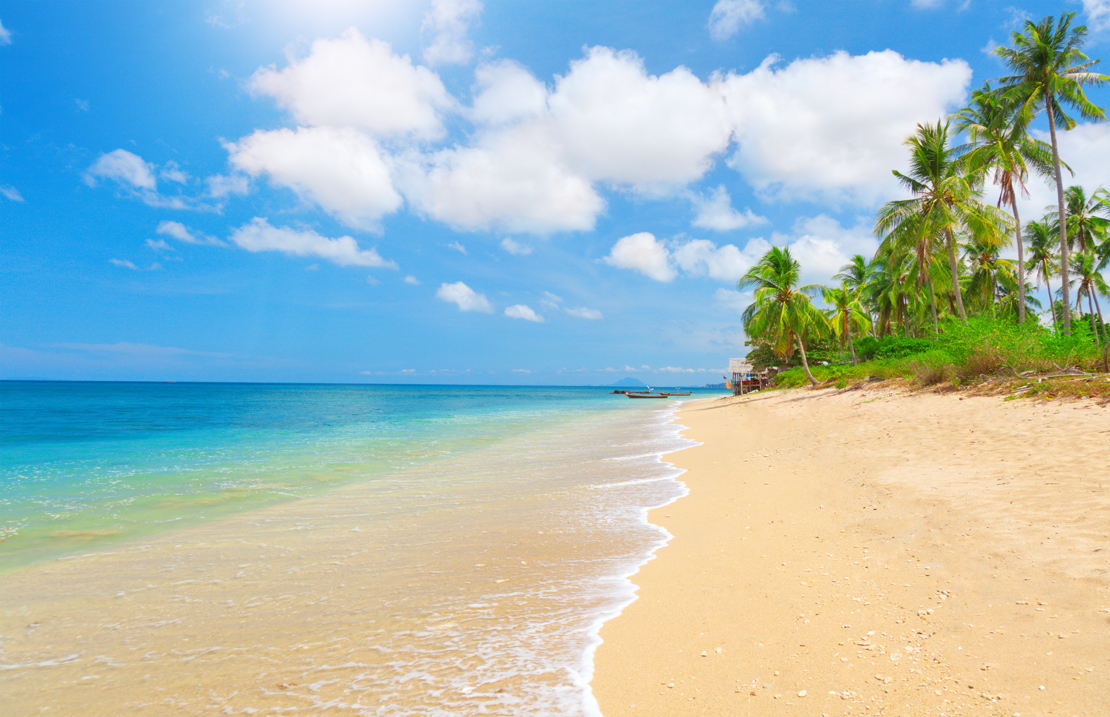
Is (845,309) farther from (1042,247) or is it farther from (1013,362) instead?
(1013,362)

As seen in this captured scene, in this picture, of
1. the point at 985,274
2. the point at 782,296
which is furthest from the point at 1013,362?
the point at 985,274

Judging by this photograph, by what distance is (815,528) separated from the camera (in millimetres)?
5172

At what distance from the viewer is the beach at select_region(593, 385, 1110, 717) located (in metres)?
2.47

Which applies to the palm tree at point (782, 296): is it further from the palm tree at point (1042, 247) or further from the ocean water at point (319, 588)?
the ocean water at point (319, 588)

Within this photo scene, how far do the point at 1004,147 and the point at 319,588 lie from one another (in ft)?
99.7

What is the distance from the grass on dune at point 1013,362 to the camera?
10.5 m

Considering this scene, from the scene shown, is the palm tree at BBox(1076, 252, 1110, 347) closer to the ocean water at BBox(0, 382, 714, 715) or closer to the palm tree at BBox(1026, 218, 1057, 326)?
the palm tree at BBox(1026, 218, 1057, 326)

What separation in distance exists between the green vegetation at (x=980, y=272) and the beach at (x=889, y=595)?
21.0 ft

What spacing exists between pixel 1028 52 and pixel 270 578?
1215 inches

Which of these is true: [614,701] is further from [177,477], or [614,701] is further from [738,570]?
[177,477]

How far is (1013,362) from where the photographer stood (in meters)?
13.1

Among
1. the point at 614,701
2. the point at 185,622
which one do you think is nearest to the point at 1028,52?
the point at 614,701

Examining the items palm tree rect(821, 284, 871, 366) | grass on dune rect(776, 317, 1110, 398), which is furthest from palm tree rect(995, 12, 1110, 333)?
palm tree rect(821, 284, 871, 366)

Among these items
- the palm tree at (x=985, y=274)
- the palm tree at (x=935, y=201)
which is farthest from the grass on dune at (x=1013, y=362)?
the palm tree at (x=985, y=274)
